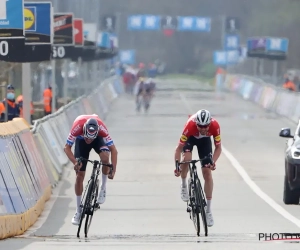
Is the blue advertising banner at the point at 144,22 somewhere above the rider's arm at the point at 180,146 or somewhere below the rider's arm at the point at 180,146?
below

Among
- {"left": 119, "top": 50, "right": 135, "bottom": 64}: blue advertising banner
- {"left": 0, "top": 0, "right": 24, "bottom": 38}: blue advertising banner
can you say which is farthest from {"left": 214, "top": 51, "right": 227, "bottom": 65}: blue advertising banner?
{"left": 0, "top": 0, "right": 24, "bottom": 38}: blue advertising banner

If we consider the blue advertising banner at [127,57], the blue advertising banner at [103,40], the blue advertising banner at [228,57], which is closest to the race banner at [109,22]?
the blue advertising banner at [228,57]

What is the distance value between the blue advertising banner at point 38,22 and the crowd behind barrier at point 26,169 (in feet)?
5.64

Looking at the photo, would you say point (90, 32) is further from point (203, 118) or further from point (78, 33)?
point (203, 118)

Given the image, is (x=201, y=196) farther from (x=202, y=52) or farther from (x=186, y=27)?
(x=202, y=52)

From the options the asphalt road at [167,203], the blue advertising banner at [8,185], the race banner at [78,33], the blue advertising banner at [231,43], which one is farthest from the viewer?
the blue advertising banner at [231,43]

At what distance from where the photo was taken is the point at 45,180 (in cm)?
1898

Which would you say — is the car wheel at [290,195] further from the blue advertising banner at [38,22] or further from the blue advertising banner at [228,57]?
the blue advertising banner at [228,57]

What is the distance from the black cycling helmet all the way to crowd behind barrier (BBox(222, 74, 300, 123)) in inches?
1102

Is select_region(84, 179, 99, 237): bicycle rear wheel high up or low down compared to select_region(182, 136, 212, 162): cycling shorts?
down

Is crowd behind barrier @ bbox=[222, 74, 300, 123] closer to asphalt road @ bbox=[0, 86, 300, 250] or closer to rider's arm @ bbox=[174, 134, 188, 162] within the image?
asphalt road @ bbox=[0, 86, 300, 250]

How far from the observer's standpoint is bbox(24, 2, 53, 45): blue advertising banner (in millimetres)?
23478

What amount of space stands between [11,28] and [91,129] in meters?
6.16

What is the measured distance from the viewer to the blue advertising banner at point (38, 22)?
924 inches
